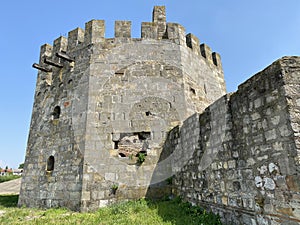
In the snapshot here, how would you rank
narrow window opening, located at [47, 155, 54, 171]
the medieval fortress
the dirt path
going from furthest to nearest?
1. the dirt path
2. narrow window opening, located at [47, 155, 54, 171]
3. the medieval fortress

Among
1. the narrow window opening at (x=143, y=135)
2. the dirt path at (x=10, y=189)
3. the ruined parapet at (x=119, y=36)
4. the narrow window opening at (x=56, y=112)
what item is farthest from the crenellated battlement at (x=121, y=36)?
the dirt path at (x=10, y=189)

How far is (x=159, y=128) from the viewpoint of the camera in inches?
281

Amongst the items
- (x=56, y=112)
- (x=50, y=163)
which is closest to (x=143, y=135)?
(x=50, y=163)

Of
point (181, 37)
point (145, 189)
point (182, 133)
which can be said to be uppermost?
point (181, 37)

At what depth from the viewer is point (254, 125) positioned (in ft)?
11.6

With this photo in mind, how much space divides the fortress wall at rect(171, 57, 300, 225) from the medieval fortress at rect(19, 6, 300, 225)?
0.6 inches

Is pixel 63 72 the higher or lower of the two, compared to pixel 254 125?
higher

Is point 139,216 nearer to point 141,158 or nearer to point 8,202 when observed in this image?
point 141,158

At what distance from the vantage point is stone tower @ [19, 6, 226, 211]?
6.61 metres

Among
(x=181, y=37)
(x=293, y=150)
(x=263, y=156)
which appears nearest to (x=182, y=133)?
(x=263, y=156)

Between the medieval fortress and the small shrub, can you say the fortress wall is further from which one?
the small shrub

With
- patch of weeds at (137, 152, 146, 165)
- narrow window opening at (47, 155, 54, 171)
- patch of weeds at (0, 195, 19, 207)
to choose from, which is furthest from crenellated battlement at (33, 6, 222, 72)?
patch of weeds at (0, 195, 19, 207)

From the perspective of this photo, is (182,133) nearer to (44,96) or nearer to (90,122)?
(90,122)

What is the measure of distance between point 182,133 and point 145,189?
6.65 ft
